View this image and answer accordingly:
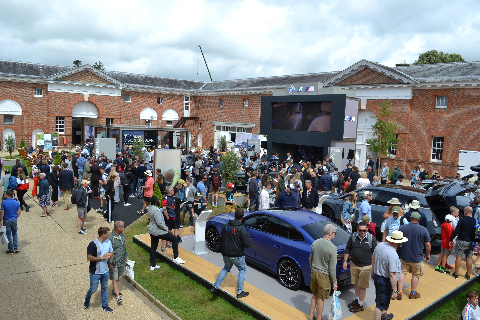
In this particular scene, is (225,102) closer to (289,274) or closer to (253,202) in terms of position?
(253,202)

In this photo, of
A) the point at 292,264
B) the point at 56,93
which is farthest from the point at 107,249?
the point at 56,93

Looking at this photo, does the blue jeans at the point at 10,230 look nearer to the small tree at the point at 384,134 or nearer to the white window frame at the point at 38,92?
the small tree at the point at 384,134

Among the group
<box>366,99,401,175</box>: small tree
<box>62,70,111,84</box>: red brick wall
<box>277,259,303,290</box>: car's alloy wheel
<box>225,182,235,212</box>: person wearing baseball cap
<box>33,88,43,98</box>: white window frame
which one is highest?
<box>62,70,111,84</box>: red brick wall

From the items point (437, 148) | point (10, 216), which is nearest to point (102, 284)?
point (10, 216)

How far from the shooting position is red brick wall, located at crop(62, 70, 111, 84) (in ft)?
116

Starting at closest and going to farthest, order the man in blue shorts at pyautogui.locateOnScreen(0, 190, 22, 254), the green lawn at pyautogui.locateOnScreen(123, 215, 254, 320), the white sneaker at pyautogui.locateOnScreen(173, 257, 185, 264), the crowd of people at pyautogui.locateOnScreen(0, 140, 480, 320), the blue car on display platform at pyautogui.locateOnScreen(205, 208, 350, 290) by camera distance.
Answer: the crowd of people at pyautogui.locateOnScreen(0, 140, 480, 320)
the green lawn at pyautogui.locateOnScreen(123, 215, 254, 320)
the blue car on display platform at pyautogui.locateOnScreen(205, 208, 350, 290)
the white sneaker at pyautogui.locateOnScreen(173, 257, 185, 264)
the man in blue shorts at pyautogui.locateOnScreen(0, 190, 22, 254)

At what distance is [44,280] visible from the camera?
7719 mm

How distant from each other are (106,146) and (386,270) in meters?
18.7

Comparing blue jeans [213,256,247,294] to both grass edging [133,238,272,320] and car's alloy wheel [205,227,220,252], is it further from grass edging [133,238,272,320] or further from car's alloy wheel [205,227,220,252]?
car's alloy wheel [205,227,220,252]

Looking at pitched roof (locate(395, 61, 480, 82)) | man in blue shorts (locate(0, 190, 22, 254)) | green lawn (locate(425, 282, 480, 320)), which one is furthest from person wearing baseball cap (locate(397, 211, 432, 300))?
pitched roof (locate(395, 61, 480, 82))

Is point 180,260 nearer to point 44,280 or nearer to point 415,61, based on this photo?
point 44,280

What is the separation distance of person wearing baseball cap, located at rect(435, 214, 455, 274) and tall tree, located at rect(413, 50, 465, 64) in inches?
1495

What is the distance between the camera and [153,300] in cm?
693

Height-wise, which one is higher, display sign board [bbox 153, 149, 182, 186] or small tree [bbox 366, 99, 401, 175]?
small tree [bbox 366, 99, 401, 175]
